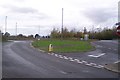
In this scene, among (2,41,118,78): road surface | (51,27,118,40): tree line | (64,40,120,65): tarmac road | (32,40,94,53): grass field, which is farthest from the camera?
(51,27,118,40): tree line

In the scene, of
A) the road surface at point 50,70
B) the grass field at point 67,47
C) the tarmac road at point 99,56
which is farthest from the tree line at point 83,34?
the road surface at point 50,70

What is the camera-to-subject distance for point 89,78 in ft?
53.5

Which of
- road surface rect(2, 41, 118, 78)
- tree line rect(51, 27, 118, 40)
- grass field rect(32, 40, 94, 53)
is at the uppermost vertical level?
tree line rect(51, 27, 118, 40)

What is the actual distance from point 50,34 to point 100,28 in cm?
2107

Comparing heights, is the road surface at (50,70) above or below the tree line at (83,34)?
below

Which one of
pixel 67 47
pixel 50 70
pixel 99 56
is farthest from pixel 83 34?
pixel 50 70

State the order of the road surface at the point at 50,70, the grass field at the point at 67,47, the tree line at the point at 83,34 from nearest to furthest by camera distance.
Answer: the road surface at the point at 50,70 < the grass field at the point at 67,47 < the tree line at the point at 83,34

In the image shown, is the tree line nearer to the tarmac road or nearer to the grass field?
the grass field

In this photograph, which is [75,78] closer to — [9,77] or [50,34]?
[9,77]

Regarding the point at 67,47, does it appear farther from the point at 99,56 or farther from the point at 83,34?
the point at 83,34

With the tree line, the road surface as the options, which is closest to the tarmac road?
the road surface

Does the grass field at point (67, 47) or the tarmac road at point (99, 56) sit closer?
A: the tarmac road at point (99, 56)

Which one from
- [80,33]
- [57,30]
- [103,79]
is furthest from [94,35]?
[103,79]

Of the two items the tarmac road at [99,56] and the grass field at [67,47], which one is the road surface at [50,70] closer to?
the tarmac road at [99,56]
